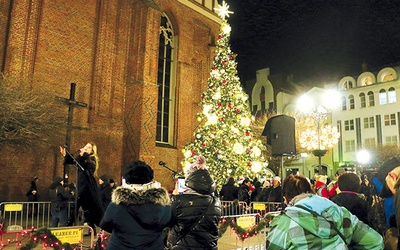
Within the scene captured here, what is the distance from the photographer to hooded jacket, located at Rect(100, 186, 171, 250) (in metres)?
3.14

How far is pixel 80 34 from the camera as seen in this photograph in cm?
1562

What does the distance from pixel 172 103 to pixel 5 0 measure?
1007 cm

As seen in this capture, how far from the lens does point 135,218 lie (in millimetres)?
3137

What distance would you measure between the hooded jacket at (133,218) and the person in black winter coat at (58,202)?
282 inches

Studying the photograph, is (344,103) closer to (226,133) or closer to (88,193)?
(226,133)

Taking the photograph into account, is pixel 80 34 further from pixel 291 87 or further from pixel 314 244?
pixel 291 87

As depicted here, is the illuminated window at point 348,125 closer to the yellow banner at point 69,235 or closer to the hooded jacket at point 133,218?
the yellow banner at point 69,235

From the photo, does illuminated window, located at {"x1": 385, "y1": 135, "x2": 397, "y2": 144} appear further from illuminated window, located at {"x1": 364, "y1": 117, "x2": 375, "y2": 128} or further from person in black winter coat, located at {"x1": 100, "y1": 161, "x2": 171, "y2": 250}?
person in black winter coat, located at {"x1": 100, "y1": 161, "x2": 171, "y2": 250}

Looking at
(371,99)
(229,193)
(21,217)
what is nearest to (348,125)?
(371,99)

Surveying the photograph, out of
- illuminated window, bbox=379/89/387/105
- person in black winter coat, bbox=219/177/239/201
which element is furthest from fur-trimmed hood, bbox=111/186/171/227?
illuminated window, bbox=379/89/387/105

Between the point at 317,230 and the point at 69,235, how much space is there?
4.06m

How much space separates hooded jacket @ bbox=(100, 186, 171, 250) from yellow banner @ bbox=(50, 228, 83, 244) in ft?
6.78

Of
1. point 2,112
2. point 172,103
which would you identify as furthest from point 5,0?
point 172,103

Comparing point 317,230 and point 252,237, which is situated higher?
point 317,230
